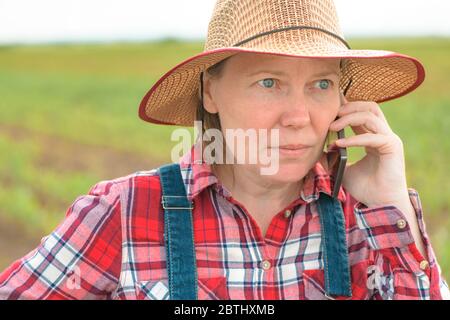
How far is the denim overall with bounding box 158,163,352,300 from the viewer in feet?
6.53

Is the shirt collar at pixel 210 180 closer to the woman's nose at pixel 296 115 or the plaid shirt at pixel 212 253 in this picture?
the plaid shirt at pixel 212 253

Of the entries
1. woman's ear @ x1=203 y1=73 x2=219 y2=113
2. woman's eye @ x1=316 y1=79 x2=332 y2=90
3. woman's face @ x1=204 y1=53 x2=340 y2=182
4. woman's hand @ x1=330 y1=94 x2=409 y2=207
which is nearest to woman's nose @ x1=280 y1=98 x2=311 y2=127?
woman's face @ x1=204 y1=53 x2=340 y2=182

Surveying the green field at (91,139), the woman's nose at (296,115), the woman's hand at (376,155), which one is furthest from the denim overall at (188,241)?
the green field at (91,139)

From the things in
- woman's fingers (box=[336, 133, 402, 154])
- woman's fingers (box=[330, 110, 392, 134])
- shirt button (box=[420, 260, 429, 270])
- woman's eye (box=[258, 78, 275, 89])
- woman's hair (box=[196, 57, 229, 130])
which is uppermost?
woman's hair (box=[196, 57, 229, 130])

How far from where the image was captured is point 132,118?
10.4 metres

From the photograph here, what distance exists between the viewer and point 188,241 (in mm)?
2016

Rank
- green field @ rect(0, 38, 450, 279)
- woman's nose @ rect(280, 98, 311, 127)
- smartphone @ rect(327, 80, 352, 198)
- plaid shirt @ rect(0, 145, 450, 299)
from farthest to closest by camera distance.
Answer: green field @ rect(0, 38, 450, 279)
smartphone @ rect(327, 80, 352, 198)
plaid shirt @ rect(0, 145, 450, 299)
woman's nose @ rect(280, 98, 311, 127)

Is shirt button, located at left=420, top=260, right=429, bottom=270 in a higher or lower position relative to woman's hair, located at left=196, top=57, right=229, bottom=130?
lower

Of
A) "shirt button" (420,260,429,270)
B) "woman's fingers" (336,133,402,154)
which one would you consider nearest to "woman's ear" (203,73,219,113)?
"woman's fingers" (336,133,402,154)

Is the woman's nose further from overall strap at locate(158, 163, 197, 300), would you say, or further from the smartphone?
overall strap at locate(158, 163, 197, 300)

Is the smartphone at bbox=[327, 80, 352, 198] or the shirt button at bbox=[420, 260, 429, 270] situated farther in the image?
the smartphone at bbox=[327, 80, 352, 198]

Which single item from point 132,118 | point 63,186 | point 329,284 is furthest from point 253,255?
point 132,118

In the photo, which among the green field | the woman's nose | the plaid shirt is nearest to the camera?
the woman's nose

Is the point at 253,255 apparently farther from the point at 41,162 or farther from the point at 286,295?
the point at 41,162
